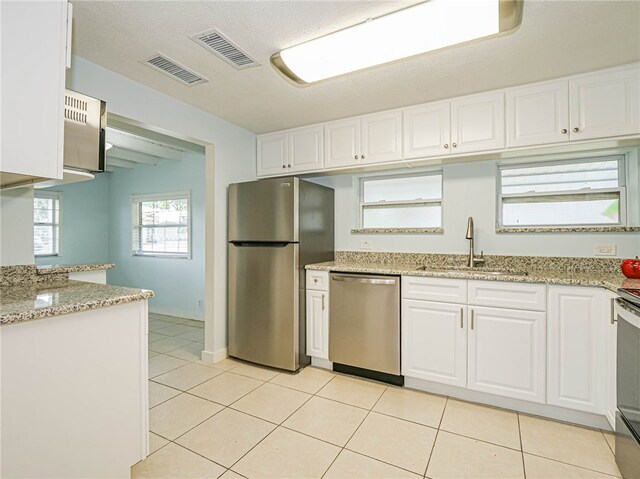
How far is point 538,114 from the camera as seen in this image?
2.30 meters

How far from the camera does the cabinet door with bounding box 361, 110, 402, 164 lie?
2.78 meters

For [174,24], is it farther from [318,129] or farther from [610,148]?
[610,148]

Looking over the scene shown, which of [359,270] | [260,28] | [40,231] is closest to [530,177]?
[359,270]

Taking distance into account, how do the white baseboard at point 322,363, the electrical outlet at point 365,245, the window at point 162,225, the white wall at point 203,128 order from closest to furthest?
the white wall at point 203,128
the white baseboard at point 322,363
the electrical outlet at point 365,245
the window at point 162,225

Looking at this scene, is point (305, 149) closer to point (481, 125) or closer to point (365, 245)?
point (365, 245)

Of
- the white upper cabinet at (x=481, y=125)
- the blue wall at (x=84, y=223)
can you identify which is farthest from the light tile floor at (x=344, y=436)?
the blue wall at (x=84, y=223)

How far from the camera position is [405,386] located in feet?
8.39

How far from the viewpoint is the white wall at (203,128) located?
2.18 m

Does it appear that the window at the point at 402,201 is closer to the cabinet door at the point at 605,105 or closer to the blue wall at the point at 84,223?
the cabinet door at the point at 605,105

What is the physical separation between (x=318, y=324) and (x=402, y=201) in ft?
4.86

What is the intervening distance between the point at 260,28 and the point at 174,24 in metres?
0.47

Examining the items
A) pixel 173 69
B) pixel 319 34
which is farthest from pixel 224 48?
pixel 319 34

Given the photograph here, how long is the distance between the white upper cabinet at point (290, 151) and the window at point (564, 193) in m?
1.71

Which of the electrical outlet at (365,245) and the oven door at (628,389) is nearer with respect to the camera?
the oven door at (628,389)
